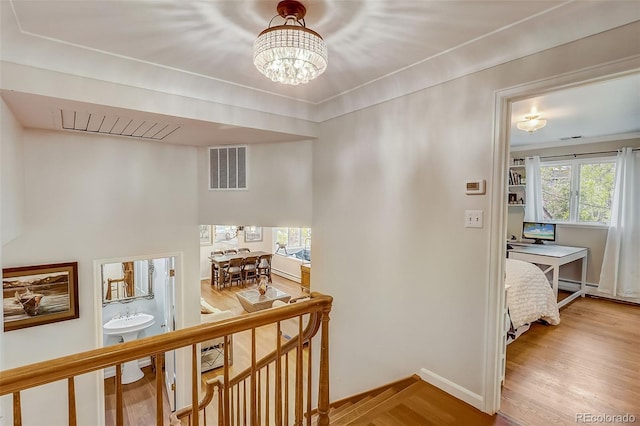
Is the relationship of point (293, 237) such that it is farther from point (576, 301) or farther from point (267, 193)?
point (576, 301)

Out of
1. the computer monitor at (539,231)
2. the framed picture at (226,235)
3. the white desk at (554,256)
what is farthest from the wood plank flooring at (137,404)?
the computer monitor at (539,231)

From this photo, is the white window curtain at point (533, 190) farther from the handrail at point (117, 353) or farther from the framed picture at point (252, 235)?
the framed picture at point (252, 235)

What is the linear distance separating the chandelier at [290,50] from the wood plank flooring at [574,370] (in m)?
2.43

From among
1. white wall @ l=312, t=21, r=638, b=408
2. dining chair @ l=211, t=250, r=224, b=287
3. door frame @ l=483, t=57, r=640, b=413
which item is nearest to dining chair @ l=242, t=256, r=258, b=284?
dining chair @ l=211, t=250, r=224, b=287

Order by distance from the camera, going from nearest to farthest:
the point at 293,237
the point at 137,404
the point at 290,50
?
the point at 290,50, the point at 137,404, the point at 293,237

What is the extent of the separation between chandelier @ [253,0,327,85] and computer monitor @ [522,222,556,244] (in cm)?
531

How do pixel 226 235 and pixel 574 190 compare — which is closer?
pixel 574 190

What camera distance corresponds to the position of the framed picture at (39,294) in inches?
109

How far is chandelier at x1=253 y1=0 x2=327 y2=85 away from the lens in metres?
1.38

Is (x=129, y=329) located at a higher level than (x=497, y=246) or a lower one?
lower

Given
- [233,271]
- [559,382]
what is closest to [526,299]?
[559,382]

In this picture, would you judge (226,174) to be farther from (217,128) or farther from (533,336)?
(533,336)

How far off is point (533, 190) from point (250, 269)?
6.96m

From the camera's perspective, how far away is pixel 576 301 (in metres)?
4.54
